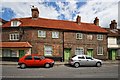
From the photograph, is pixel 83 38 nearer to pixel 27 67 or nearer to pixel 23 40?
pixel 23 40

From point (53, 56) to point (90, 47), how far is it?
7.60m

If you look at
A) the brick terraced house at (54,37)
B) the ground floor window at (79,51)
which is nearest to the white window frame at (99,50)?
the brick terraced house at (54,37)

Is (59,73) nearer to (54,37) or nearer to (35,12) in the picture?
(54,37)

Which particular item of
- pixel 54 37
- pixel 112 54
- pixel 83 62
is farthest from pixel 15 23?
pixel 112 54

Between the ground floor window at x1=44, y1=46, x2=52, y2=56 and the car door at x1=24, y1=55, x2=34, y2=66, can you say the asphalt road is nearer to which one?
the car door at x1=24, y1=55, x2=34, y2=66

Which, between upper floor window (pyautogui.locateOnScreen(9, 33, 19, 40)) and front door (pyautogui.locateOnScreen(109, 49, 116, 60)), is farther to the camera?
front door (pyautogui.locateOnScreen(109, 49, 116, 60))

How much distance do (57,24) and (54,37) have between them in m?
3.52

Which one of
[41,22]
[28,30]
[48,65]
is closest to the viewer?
[48,65]

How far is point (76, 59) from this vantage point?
88.4 ft

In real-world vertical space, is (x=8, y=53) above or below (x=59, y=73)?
above

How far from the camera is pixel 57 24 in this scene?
37.3 metres

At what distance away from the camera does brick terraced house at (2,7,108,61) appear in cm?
3362

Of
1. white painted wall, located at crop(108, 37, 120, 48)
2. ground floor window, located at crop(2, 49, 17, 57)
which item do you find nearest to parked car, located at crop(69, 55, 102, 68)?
ground floor window, located at crop(2, 49, 17, 57)

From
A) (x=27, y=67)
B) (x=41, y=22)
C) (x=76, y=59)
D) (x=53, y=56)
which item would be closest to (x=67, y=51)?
(x=53, y=56)
